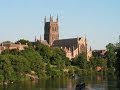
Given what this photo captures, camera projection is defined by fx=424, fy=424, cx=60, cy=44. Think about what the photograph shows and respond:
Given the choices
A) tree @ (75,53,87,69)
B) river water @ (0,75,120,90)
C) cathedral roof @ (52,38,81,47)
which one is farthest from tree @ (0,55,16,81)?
cathedral roof @ (52,38,81,47)

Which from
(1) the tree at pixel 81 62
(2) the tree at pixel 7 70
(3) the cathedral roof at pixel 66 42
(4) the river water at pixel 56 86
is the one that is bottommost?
(4) the river water at pixel 56 86

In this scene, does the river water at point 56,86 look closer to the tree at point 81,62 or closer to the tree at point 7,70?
the tree at point 7,70

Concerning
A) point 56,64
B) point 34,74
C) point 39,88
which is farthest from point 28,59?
point 39,88

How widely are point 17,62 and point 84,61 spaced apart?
53.5 metres

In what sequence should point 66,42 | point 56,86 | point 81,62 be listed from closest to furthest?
point 56,86, point 81,62, point 66,42

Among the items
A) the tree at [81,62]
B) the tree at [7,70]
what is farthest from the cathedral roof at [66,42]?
the tree at [7,70]

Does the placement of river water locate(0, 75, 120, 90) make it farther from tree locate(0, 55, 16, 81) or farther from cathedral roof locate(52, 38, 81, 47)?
cathedral roof locate(52, 38, 81, 47)

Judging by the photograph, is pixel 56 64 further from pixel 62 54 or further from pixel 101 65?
pixel 101 65

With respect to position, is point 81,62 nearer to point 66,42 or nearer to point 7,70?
point 66,42

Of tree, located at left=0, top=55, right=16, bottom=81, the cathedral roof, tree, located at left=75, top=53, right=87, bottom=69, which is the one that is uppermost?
the cathedral roof

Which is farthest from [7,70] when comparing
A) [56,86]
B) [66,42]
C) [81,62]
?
[66,42]

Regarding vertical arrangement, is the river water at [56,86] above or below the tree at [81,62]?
below

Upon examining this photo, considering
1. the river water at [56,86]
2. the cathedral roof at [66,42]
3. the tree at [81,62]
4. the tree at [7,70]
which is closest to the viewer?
the river water at [56,86]

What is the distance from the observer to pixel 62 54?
14338 cm
